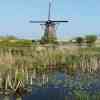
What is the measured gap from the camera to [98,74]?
17812 mm

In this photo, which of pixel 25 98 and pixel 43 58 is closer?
pixel 25 98

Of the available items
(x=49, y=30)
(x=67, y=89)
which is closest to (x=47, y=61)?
(x=67, y=89)

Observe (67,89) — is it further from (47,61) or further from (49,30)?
(49,30)

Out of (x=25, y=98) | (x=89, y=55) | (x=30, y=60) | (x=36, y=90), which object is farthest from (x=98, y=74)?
(x=25, y=98)

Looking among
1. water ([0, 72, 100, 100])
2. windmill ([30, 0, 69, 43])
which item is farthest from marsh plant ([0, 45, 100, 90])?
windmill ([30, 0, 69, 43])

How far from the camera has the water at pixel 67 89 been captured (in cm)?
1257

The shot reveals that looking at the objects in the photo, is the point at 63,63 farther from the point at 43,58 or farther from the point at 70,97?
the point at 70,97

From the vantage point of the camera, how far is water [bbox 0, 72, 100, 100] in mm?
12571

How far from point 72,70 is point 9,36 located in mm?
20807

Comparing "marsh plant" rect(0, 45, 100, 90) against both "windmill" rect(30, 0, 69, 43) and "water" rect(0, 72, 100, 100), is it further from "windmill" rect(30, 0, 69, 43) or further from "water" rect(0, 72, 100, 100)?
"windmill" rect(30, 0, 69, 43)

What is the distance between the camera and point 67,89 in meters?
14.1

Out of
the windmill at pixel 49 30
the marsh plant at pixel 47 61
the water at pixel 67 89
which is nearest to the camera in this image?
the water at pixel 67 89

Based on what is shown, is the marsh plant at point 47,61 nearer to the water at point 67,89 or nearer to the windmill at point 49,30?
the water at point 67,89

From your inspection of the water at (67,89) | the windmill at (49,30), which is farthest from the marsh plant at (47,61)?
the windmill at (49,30)
